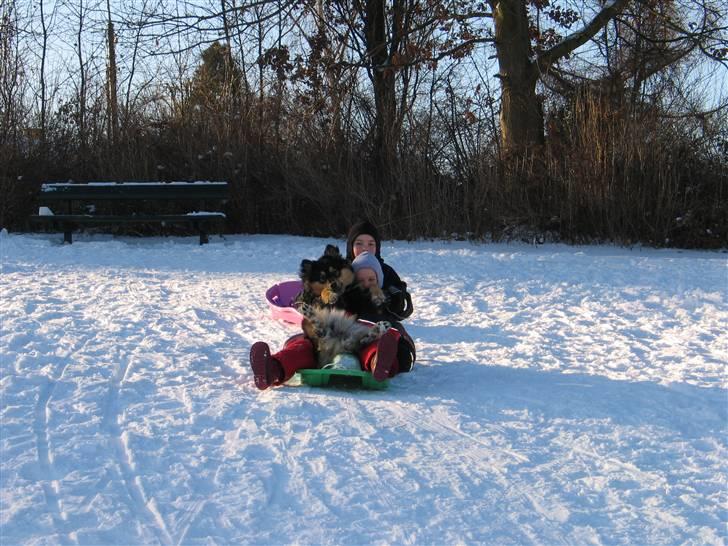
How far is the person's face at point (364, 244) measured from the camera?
5371mm

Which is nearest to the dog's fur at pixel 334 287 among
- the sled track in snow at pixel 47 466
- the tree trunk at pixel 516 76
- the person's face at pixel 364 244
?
the person's face at pixel 364 244

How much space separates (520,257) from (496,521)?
7.29 meters

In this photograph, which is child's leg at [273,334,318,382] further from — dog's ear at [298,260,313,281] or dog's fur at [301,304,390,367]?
dog's ear at [298,260,313,281]

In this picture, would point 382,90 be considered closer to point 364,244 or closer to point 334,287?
point 364,244

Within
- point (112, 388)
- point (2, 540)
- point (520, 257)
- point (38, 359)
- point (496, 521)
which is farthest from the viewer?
point (520, 257)

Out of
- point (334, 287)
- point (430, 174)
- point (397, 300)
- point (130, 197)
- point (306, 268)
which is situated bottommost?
point (397, 300)

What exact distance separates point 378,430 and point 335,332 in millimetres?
992

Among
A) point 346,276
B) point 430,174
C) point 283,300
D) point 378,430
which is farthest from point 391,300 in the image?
point 430,174

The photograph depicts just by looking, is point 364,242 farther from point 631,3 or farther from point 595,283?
point 631,3

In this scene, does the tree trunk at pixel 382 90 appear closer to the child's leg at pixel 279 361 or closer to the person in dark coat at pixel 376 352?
the person in dark coat at pixel 376 352

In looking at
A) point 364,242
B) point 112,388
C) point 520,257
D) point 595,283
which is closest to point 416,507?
point 112,388

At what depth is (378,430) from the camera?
3.53m

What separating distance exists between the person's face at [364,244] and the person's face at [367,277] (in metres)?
0.50

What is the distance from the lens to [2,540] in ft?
7.90
